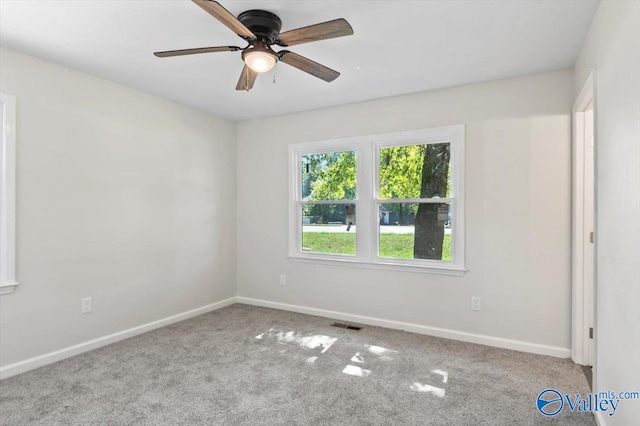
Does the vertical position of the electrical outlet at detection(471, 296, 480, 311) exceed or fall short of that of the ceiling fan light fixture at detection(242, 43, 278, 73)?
it falls short

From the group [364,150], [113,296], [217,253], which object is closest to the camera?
[113,296]

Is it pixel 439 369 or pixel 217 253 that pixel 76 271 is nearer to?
pixel 217 253

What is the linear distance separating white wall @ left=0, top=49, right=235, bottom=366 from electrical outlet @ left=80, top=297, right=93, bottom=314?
5 centimetres

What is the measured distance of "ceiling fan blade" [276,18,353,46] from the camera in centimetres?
177

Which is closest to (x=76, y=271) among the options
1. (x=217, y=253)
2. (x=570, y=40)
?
(x=217, y=253)

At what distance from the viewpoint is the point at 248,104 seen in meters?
3.98

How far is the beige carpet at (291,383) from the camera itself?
2.12m

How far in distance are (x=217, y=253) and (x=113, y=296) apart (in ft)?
4.47

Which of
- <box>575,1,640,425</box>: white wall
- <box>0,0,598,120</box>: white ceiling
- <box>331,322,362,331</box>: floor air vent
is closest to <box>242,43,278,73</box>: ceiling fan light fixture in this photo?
<box>0,0,598,120</box>: white ceiling

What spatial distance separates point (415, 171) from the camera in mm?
3693

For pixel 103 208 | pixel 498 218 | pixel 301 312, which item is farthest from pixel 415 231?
pixel 103 208

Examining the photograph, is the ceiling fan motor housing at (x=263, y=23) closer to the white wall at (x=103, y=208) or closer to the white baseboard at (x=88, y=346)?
the white wall at (x=103, y=208)
